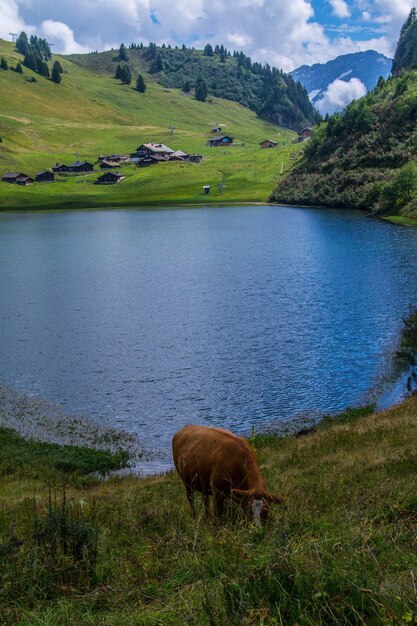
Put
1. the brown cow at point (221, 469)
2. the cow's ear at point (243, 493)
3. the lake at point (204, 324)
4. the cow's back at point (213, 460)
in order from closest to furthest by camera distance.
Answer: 1. the cow's ear at point (243, 493)
2. the brown cow at point (221, 469)
3. the cow's back at point (213, 460)
4. the lake at point (204, 324)

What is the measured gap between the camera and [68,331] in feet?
176

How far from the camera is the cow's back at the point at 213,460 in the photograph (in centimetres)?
1344

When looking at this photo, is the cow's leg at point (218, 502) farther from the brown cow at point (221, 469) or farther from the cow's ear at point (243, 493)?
the cow's ear at point (243, 493)

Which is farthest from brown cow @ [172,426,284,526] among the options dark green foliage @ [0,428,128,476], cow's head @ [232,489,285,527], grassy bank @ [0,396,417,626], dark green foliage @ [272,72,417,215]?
dark green foliage @ [272,72,417,215]

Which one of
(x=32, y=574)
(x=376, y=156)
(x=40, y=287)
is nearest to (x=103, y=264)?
(x=40, y=287)

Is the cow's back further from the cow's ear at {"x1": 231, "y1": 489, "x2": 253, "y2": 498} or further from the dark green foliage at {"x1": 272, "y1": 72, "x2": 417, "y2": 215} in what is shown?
the dark green foliage at {"x1": 272, "y1": 72, "x2": 417, "y2": 215}

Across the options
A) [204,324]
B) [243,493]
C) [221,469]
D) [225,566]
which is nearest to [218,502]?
[221,469]

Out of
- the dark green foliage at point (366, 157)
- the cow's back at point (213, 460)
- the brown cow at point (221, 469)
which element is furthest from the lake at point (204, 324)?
the dark green foliage at point (366, 157)

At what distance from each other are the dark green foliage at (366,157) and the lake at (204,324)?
132 feet

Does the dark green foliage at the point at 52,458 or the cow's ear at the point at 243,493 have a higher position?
the cow's ear at the point at 243,493

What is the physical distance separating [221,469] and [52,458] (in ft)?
58.9

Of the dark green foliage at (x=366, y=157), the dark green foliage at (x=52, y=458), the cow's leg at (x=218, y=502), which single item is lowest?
the dark green foliage at (x=52, y=458)

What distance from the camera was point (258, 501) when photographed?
11812 mm

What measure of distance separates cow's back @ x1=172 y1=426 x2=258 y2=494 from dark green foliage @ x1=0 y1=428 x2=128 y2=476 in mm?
14628
